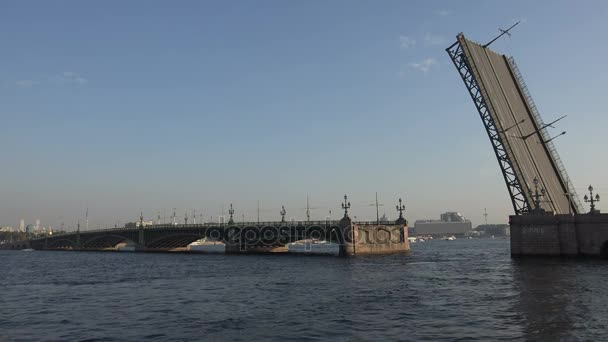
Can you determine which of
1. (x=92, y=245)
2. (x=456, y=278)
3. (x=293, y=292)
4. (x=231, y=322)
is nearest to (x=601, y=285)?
(x=456, y=278)

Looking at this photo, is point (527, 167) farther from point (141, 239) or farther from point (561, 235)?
point (141, 239)

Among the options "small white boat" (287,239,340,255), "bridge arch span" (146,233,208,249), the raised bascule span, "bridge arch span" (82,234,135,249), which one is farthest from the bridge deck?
"bridge arch span" (82,234,135,249)

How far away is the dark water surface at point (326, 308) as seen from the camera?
693 inches

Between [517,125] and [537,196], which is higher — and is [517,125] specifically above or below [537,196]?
above

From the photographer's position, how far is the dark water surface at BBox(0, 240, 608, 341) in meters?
17.6

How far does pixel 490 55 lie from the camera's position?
2047 inches

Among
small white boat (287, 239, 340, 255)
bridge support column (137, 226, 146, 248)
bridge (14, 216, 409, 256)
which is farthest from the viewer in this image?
bridge support column (137, 226, 146, 248)

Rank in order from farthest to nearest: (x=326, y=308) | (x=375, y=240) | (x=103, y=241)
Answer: (x=103, y=241)
(x=375, y=240)
(x=326, y=308)

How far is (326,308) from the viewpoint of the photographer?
913 inches

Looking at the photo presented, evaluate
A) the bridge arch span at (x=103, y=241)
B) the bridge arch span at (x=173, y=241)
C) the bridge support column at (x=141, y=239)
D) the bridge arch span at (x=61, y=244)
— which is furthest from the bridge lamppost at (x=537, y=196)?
the bridge arch span at (x=61, y=244)

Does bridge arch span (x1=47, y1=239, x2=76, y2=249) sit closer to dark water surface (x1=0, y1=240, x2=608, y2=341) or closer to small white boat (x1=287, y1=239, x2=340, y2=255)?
small white boat (x1=287, y1=239, x2=340, y2=255)

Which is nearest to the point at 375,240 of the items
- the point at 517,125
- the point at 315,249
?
the point at 517,125

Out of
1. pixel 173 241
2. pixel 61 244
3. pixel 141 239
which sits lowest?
pixel 61 244

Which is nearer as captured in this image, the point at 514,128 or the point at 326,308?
the point at 326,308
